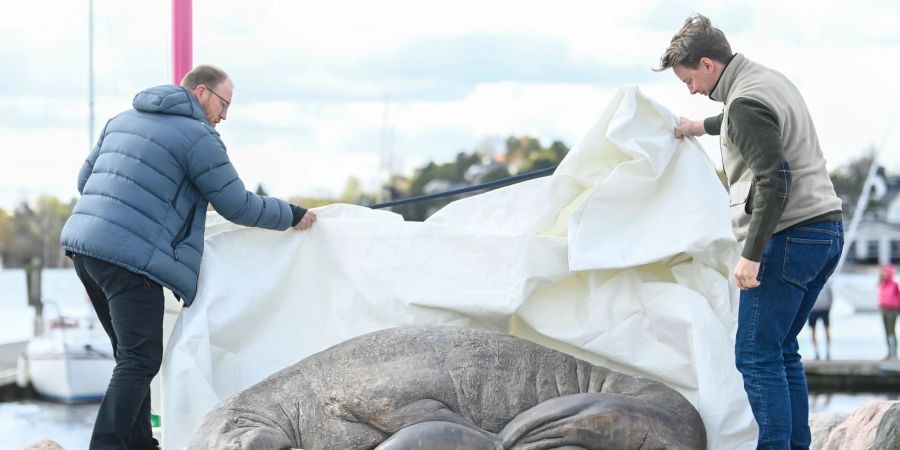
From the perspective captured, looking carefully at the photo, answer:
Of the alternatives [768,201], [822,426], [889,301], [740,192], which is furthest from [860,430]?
[889,301]

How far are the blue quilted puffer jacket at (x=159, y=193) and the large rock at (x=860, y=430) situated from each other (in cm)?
295

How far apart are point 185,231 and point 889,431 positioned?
3.26 meters

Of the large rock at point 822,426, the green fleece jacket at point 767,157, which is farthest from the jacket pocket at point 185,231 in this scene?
the large rock at point 822,426

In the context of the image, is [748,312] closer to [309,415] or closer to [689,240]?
[689,240]

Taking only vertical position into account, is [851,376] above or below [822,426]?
below

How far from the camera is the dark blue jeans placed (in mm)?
3863

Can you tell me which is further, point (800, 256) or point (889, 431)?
point (889, 431)

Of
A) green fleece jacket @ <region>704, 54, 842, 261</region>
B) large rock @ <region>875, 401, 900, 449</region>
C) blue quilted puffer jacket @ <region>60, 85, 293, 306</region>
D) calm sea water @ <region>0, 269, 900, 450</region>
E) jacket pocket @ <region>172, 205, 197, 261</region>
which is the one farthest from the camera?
calm sea water @ <region>0, 269, 900, 450</region>

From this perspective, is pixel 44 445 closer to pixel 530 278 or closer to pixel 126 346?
pixel 126 346

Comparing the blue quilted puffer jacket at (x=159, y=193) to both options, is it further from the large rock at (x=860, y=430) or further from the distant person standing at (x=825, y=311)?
the distant person standing at (x=825, y=311)

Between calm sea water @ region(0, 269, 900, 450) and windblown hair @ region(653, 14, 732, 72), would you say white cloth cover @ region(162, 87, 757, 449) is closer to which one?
windblown hair @ region(653, 14, 732, 72)

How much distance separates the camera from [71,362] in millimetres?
24469

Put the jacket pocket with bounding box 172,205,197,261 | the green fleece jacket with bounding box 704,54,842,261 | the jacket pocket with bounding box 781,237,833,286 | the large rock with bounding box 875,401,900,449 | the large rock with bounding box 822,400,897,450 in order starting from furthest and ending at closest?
the large rock with bounding box 822,400,897,450, the large rock with bounding box 875,401,900,449, the jacket pocket with bounding box 172,205,197,261, the jacket pocket with bounding box 781,237,833,286, the green fleece jacket with bounding box 704,54,842,261

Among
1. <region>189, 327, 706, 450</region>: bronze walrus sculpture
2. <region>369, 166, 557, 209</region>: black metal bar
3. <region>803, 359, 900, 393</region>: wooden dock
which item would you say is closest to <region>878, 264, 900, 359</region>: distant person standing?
<region>803, 359, 900, 393</region>: wooden dock
